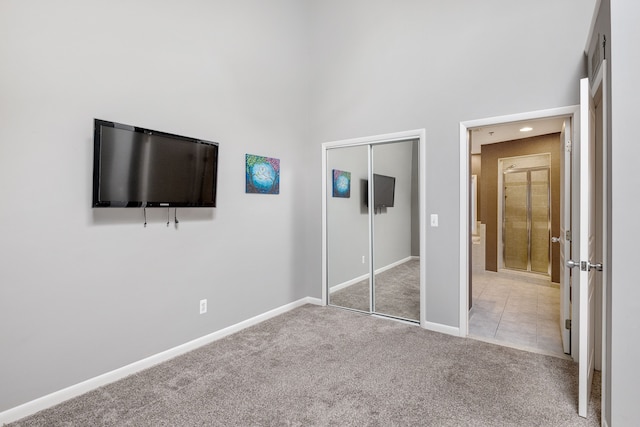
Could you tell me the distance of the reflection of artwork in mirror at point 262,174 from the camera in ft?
10.9

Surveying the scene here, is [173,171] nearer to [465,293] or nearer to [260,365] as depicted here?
[260,365]

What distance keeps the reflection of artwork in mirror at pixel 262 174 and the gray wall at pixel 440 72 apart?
2.05 feet

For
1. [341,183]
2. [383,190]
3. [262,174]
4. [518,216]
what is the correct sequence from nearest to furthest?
[262,174] → [383,190] → [341,183] → [518,216]

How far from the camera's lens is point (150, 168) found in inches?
94.1

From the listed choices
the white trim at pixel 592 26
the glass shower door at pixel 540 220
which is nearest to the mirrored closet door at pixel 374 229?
the white trim at pixel 592 26

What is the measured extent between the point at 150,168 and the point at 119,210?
37 cm

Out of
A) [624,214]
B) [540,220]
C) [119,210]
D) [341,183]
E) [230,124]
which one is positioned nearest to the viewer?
[624,214]

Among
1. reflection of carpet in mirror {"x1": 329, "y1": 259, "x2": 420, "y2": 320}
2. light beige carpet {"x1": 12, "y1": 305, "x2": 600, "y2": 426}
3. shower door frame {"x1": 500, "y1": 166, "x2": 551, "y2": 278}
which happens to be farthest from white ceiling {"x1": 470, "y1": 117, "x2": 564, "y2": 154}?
light beige carpet {"x1": 12, "y1": 305, "x2": 600, "y2": 426}

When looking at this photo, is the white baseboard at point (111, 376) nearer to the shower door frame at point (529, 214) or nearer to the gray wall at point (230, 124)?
the gray wall at point (230, 124)

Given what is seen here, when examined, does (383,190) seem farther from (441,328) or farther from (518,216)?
(518,216)

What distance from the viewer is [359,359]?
8.57 ft

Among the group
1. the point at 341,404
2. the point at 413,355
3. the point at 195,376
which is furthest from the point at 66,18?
the point at 413,355

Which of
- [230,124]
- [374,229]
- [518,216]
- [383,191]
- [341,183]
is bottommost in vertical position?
[374,229]

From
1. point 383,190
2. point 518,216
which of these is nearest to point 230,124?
point 383,190
